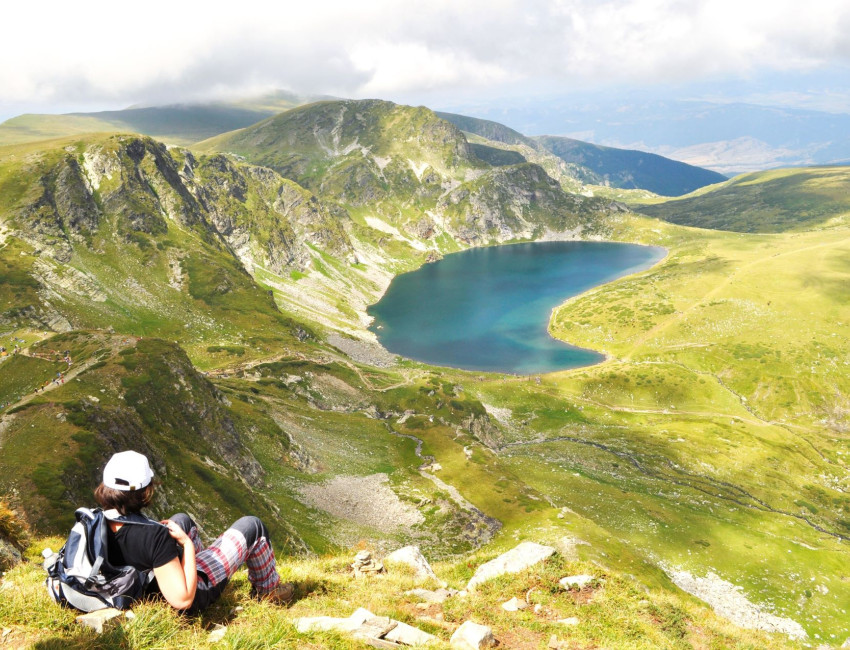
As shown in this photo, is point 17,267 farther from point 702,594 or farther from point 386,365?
point 702,594

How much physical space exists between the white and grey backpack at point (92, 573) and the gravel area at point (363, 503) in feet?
176

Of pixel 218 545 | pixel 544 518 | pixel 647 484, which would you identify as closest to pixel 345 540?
pixel 544 518

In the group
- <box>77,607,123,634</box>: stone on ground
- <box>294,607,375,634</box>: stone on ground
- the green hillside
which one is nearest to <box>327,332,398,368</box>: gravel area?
the green hillside

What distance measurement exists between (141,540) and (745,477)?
11660 cm

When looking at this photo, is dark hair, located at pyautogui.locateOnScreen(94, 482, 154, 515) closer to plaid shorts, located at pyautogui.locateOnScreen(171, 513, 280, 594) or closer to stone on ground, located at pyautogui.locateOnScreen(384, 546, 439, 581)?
plaid shorts, located at pyautogui.locateOnScreen(171, 513, 280, 594)

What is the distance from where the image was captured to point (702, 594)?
5591 centimetres

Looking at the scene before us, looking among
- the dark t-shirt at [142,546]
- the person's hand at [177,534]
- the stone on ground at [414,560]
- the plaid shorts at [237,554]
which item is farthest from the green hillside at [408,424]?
the stone on ground at [414,560]

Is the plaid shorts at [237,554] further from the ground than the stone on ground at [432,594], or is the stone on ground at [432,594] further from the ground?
the plaid shorts at [237,554]

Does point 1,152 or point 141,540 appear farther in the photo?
point 1,152

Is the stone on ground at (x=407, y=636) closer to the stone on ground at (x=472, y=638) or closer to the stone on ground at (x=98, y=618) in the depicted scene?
the stone on ground at (x=472, y=638)

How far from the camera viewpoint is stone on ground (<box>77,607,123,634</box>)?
7.89 meters

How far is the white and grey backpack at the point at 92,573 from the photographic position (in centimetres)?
795

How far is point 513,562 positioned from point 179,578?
13.9 m

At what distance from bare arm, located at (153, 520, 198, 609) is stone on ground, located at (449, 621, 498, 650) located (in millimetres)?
6261
